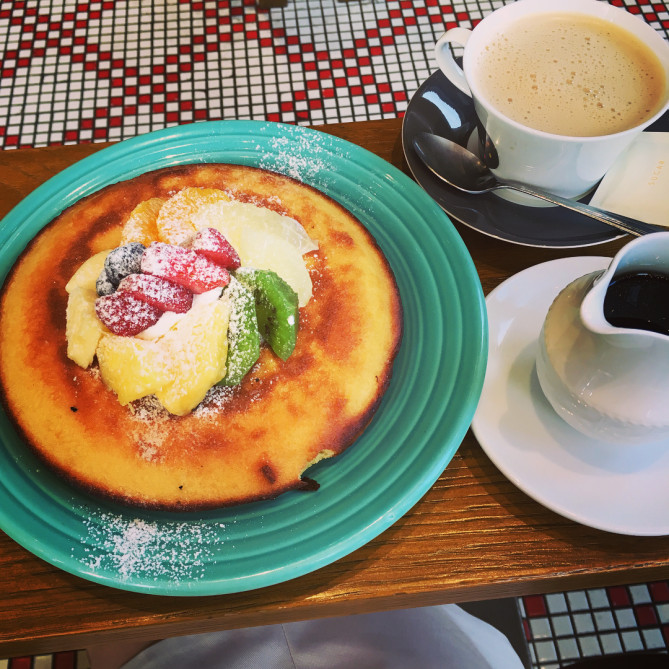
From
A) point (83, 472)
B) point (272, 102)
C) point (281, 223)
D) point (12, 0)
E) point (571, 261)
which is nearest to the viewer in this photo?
point (83, 472)

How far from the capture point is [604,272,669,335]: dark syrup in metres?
0.86

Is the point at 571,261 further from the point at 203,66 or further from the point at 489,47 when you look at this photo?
the point at 203,66

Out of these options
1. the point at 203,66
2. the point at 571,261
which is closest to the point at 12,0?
the point at 203,66

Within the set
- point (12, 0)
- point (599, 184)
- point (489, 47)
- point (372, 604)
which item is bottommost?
point (372, 604)

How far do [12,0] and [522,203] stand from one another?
2134 millimetres

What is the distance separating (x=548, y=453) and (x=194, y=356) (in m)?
0.51

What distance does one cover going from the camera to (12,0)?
238cm

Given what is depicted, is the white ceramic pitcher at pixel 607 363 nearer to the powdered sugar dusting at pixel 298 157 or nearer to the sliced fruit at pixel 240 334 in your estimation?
the sliced fruit at pixel 240 334

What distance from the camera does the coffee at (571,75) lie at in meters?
1.11

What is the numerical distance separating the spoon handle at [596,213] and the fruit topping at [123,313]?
65cm

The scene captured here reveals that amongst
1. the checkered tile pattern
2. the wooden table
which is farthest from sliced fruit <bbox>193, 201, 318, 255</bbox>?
the checkered tile pattern

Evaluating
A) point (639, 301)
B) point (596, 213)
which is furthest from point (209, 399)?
point (596, 213)

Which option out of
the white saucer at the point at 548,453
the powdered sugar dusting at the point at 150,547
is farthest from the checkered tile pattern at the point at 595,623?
the powdered sugar dusting at the point at 150,547

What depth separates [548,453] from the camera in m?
0.94
